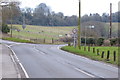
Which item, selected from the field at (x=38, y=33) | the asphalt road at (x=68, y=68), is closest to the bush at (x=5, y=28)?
the field at (x=38, y=33)

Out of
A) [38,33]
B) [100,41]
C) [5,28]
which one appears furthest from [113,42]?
[38,33]

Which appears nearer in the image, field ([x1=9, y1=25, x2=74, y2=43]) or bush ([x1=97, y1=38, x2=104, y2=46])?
bush ([x1=97, y1=38, x2=104, y2=46])

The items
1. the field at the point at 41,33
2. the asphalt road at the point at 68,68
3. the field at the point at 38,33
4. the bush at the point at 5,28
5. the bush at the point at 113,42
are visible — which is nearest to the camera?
the asphalt road at the point at 68,68

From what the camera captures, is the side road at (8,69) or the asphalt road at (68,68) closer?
the asphalt road at (68,68)

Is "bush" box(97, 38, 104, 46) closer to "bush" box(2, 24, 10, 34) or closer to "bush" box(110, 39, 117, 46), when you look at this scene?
"bush" box(110, 39, 117, 46)

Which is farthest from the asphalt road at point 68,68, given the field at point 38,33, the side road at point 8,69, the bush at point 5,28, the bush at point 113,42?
the bush at point 5,28

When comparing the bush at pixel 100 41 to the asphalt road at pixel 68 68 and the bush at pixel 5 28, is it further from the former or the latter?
the bush at pixel 5 28

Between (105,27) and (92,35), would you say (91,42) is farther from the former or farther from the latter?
(105,27)

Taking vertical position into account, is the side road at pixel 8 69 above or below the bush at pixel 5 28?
below

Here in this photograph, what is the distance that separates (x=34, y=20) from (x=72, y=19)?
63.1 ft

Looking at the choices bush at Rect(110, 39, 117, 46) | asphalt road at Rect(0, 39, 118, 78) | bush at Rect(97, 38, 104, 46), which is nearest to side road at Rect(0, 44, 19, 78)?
asphalt road at Rect(0, 39, 118, 78)

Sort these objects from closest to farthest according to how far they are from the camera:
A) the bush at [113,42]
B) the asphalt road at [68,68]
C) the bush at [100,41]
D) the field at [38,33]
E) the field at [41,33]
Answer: the asphalt road at [68,68] → the bush at [113,42] → the bush at [100,41] → the field at [41,33] → the field at [38,33]

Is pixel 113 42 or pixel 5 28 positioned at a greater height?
pixel 5 28

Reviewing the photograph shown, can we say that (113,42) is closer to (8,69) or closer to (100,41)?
(100,41)
